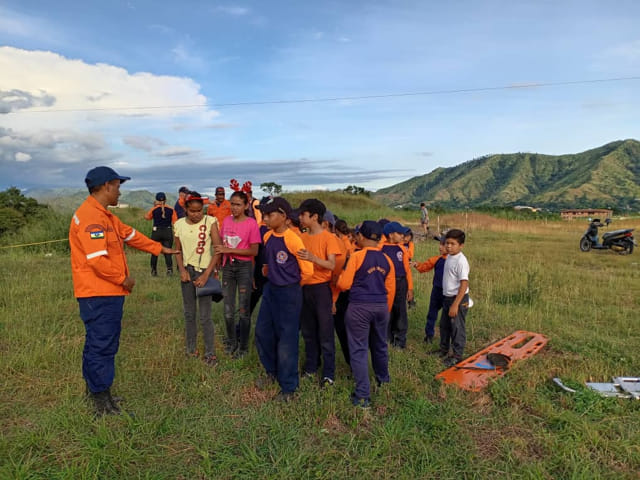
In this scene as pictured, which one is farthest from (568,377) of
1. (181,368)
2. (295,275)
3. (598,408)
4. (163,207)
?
(163,207)

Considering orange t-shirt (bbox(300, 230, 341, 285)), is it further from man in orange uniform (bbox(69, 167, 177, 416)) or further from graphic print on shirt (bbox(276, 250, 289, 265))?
man in orange uniform (bbox(69, 167, 177, 416))

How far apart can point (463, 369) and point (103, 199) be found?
390 cm

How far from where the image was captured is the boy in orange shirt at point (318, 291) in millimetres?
3738

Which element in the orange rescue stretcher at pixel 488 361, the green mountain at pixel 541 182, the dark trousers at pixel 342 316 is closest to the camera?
the orange rescue stretcher at pixel 488 361

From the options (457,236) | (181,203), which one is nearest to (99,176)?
(457,236)

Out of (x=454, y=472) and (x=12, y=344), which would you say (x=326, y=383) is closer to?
(x=454, y=472)

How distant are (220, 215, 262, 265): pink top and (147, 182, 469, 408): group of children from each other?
0.01 m

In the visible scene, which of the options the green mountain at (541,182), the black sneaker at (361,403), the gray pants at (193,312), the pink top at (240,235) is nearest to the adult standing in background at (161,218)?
the gray pants at (193,312)

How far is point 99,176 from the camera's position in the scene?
3.30 meters

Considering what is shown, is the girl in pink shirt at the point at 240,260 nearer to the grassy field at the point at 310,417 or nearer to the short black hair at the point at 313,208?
the grassy field at the point at 310,417

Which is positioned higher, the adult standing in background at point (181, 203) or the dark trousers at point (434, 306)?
the adult standing in background at point (181, 203)

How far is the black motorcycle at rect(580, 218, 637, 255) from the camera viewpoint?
13.2 meters

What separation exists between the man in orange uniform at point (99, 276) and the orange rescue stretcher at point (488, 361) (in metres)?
3.13

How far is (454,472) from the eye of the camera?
2.75 m
